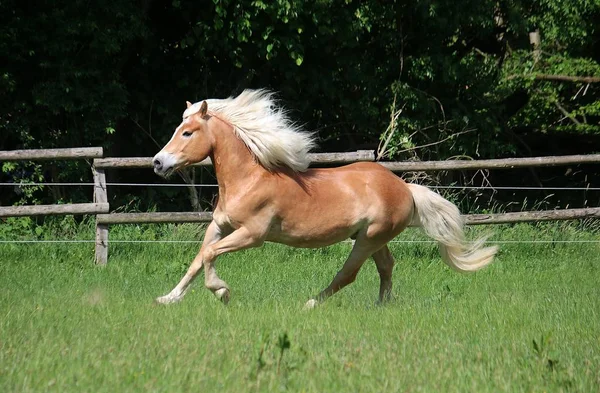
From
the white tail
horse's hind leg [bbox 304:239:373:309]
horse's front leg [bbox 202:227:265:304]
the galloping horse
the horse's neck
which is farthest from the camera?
the white tail

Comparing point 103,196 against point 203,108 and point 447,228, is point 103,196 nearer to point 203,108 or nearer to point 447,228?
point 203,108

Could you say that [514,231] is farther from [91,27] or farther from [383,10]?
[91,27]

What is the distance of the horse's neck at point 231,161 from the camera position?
7676 millimetres

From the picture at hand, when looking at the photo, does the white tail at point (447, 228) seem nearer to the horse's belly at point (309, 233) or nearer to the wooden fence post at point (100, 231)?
the horse's belly at point (309, 233)

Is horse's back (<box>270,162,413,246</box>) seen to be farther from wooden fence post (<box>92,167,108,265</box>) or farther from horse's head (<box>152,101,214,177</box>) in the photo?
wooden fence post (<box>92,167,108,265</box>)

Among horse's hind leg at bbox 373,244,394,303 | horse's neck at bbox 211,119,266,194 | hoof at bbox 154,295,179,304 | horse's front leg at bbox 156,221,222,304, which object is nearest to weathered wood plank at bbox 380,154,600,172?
horse's hind leg at bbox 373,244,394,303

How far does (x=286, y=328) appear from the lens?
6.27 m

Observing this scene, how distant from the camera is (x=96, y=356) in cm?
518

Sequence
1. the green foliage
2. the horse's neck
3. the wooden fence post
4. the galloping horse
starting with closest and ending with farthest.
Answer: the galloping horse < the horse's neck < the wooden fence post < the green foliage

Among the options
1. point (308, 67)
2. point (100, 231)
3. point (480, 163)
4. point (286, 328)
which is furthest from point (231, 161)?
point (308, 67)

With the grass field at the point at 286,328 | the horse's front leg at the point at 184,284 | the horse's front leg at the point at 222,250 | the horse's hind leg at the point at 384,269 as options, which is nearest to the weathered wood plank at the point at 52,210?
the grass field at the point at 286,328

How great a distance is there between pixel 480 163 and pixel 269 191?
5044 millimetres

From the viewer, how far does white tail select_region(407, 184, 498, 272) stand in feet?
27.8

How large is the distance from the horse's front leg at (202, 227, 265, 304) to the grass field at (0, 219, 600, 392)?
22cm
